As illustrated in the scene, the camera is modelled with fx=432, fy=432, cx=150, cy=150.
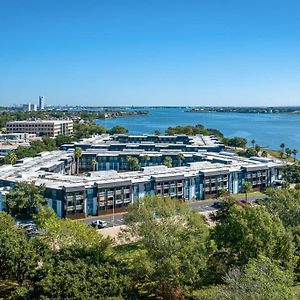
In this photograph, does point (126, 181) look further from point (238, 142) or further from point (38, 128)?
point (38, 128)

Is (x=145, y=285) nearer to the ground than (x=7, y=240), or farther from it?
nearer to the ground

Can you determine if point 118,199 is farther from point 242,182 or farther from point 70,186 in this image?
point 242,182

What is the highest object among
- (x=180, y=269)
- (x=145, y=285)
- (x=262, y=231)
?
(x=262, y=231)

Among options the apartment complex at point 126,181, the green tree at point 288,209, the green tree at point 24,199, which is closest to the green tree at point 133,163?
the apartment complex at point 126,181

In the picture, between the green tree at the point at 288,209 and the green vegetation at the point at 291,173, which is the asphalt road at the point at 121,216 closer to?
the green vegetation at the point at 291,173

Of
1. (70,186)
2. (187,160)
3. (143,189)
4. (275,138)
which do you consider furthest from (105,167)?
(275,138)

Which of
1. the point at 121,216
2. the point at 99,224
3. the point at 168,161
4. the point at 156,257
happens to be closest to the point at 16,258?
the point at 156,257

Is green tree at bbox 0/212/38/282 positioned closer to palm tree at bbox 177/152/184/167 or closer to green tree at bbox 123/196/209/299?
green tree at bbox 123/196/209/299

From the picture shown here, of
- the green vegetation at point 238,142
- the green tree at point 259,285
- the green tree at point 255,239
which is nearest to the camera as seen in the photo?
the green tree at point 259,285
